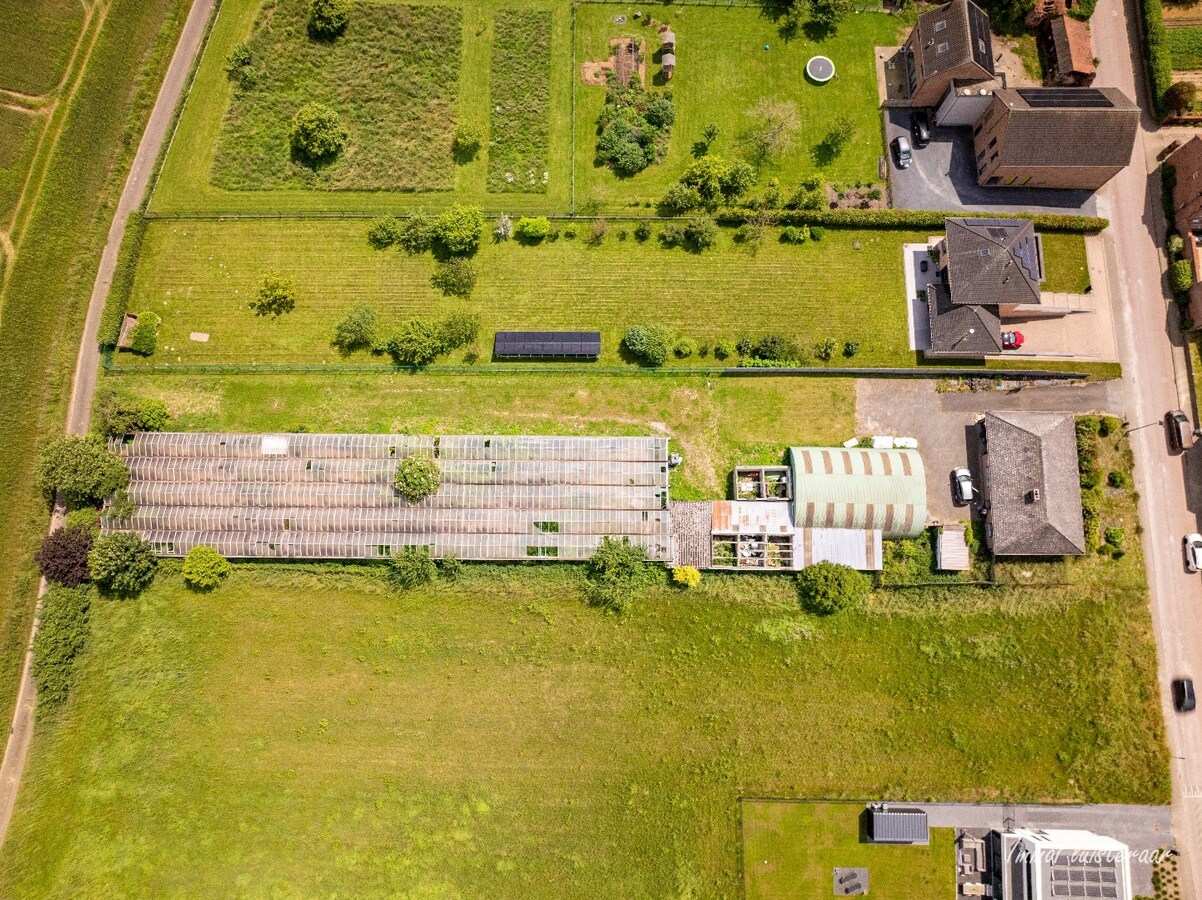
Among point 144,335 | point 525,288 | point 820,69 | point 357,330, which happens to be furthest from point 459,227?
point 820,69

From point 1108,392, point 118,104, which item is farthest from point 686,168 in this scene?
point 118,104

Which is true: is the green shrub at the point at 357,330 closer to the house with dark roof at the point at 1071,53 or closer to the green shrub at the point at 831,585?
the green shrub at the point at 831,585

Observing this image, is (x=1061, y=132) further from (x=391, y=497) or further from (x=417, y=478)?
(x=391, y=497)

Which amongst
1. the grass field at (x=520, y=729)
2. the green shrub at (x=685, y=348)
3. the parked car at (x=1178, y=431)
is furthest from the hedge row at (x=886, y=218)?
the grass field at (x=520, y=729)

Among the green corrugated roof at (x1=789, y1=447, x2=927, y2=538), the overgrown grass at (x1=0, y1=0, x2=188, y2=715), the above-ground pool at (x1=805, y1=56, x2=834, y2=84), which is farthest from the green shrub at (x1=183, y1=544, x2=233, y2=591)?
the above-ground pool at (x1=805, y1=56, x2=834, y2=84)

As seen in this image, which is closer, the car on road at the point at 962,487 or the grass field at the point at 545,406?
the car on road at the point at 962,487

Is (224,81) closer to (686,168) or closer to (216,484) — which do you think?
(216,484)

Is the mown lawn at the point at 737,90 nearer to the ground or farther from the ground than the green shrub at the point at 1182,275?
farther from the ground
